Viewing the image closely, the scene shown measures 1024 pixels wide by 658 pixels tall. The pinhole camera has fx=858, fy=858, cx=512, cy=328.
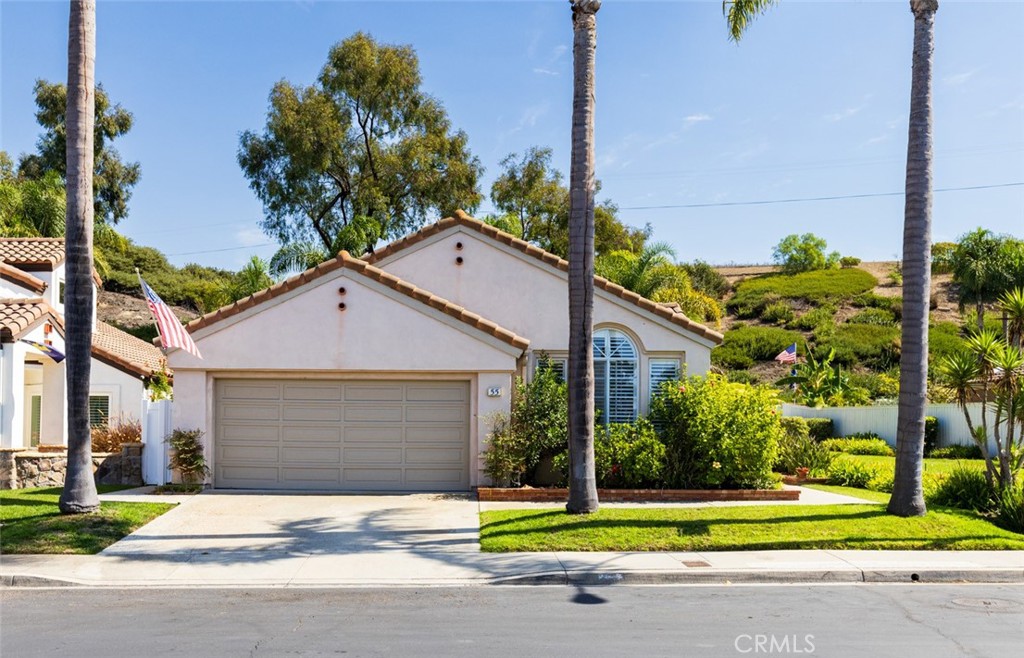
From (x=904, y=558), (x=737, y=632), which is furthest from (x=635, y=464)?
(x=737, y=632)

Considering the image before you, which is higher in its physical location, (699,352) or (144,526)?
(699,352)

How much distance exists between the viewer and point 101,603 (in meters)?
8.99

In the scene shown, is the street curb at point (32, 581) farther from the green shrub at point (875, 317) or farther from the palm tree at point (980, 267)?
the green shrub at point (875, 317)

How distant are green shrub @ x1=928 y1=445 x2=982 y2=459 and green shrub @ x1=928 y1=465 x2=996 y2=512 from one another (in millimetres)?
13793

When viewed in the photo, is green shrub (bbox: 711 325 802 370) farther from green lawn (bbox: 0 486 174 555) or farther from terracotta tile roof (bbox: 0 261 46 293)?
green lawn (bbox: 0 486 174 555)

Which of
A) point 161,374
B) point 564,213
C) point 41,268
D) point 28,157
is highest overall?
point 28,157

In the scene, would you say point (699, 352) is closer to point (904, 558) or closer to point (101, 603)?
point (904, 558)

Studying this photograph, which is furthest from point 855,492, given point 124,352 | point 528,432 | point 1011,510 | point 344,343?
point 124,352

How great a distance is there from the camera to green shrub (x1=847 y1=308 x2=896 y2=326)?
6347 cm

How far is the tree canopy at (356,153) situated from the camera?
36656 mm

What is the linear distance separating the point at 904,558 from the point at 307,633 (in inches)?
303

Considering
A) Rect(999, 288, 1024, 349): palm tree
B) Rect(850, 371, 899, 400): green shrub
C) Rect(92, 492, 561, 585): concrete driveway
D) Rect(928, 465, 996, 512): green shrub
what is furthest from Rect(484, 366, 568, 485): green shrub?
Rect(850, 371, 899, 400): green shrub

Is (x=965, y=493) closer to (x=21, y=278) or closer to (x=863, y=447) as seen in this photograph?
(x=863, y=447)

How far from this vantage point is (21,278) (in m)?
24.1
